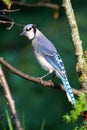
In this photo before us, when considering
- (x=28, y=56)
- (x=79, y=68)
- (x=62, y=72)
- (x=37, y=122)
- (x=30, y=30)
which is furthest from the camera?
(x=28, y=56)

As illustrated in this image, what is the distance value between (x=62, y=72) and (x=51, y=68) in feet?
1.26

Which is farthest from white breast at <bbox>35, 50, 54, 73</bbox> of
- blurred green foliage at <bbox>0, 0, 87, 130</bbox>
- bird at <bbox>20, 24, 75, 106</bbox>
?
blurred green foliage at <bbox>0, 0, 87, 130</bbox>

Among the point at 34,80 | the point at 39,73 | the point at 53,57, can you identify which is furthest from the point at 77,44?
the point at 39,73

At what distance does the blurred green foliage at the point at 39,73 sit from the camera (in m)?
7.90

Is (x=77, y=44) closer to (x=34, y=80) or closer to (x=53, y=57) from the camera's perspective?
(x=34, y=80)

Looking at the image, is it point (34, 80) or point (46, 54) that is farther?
point (46, 54)

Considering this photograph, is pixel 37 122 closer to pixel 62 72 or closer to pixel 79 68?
pixel 62 72

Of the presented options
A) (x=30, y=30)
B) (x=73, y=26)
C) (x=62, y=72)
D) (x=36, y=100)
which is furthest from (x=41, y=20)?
(x=73, y=26)

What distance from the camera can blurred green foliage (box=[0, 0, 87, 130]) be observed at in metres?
7.90

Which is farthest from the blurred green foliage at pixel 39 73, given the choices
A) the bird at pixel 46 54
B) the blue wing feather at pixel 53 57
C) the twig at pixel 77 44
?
the twig at pixel 77 44

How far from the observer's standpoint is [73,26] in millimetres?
4316

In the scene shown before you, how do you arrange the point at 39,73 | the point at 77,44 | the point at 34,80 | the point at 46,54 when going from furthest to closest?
the point at 39,73, the point at 46,54, the point at 77,44, the point at 34,80

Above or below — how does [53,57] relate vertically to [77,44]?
below

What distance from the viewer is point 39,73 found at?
26.1 feet
